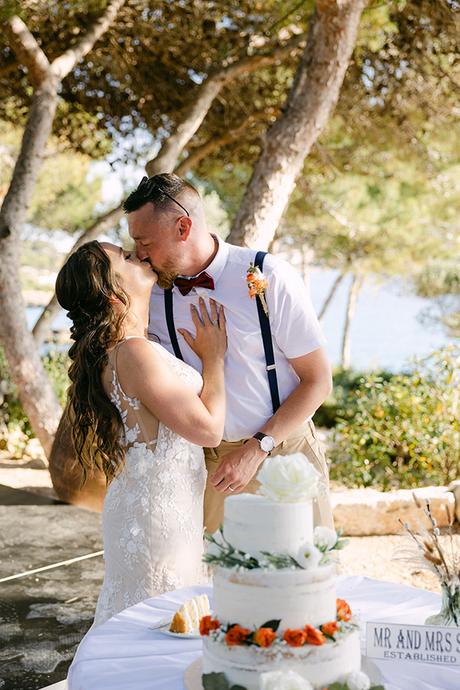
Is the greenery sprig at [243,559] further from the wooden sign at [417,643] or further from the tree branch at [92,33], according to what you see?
the tree branch at [92,33]

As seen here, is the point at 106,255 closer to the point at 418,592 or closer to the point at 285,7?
the point at 418,592

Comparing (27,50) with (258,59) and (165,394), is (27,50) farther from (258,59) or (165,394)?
(165,394)

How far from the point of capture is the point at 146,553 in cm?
262

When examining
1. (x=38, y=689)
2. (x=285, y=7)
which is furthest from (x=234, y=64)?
(x=38, y=689)

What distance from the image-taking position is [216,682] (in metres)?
1.57

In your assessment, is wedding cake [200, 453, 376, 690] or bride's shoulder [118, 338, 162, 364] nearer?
wedding cake [200, 453, 376, 690]

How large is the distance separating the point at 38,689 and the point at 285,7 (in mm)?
5787

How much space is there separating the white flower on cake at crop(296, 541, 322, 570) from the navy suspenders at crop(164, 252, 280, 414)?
1.44 metres

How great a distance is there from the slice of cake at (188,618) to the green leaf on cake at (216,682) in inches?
14.2

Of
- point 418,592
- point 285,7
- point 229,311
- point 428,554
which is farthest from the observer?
point 285,7

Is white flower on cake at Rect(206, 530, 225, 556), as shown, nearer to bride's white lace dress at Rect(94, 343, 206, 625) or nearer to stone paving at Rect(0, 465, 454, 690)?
bride's white lace dress at Rect(94, 343, 206, 625)

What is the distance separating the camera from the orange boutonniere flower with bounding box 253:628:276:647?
151 centimetres

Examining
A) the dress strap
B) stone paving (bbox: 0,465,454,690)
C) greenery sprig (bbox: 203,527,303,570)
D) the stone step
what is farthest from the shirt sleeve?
the stone step

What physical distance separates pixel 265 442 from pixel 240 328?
399mm
